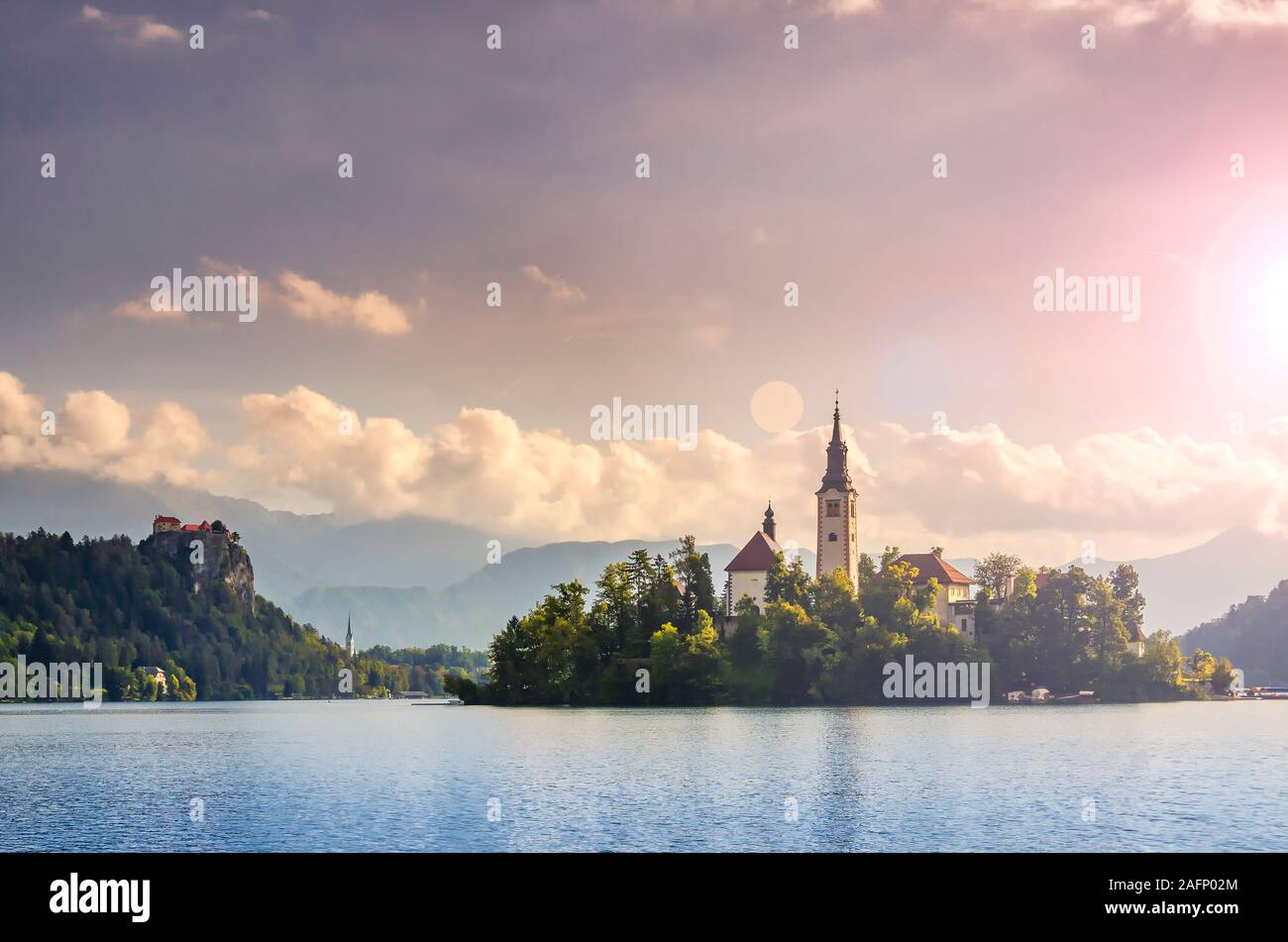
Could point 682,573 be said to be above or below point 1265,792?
above

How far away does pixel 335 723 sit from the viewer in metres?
131

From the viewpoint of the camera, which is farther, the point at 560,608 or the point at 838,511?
the point at 838,511

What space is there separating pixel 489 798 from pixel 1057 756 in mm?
32828

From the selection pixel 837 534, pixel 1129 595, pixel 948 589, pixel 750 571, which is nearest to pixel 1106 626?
pixel 1129 595

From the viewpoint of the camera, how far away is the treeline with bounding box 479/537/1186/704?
13662cm

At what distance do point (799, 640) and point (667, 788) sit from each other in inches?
3298

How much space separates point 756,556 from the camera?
176 metres

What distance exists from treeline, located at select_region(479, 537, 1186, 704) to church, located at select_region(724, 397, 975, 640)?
11.8 meters

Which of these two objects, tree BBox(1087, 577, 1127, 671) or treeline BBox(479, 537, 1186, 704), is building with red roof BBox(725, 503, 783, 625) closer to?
treeline BBox(479, 537, 1186, 704)

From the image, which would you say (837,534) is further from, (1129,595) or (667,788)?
(667,788)

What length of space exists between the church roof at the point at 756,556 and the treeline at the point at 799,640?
84.8 feet

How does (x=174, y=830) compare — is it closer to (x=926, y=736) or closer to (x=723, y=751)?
(x=723, y=751)
